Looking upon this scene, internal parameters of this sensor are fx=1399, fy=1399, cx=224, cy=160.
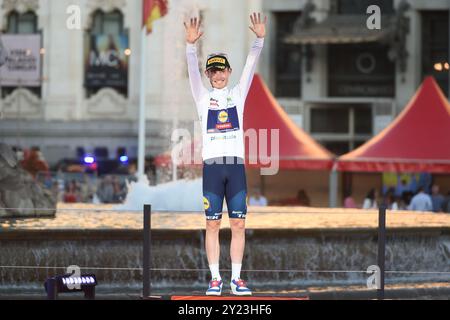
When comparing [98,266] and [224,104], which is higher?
[224,104]

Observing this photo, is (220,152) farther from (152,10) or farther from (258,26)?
(152,10)

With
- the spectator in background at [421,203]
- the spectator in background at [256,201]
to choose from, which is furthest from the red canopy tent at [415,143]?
the spectator in background at [256,201]

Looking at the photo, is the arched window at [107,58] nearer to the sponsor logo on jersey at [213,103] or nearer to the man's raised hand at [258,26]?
the man's raised hand at [258,26]

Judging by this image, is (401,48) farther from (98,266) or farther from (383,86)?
(98,266)

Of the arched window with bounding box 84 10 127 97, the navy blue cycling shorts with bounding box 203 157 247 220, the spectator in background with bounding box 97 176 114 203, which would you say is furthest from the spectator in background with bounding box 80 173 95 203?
the navy blue cycling shorts with bounding box 203 157 247 220

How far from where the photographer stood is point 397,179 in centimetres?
4219

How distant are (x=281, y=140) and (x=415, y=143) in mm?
3338

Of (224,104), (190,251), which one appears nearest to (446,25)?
(190,251)

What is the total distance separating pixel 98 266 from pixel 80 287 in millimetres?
3984

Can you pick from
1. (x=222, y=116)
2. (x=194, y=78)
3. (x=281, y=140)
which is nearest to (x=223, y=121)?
(x=222, y=116)

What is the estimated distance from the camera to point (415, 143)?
32719 millimetres

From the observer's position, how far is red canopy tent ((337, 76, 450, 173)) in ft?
106

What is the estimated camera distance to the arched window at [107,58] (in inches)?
2233
